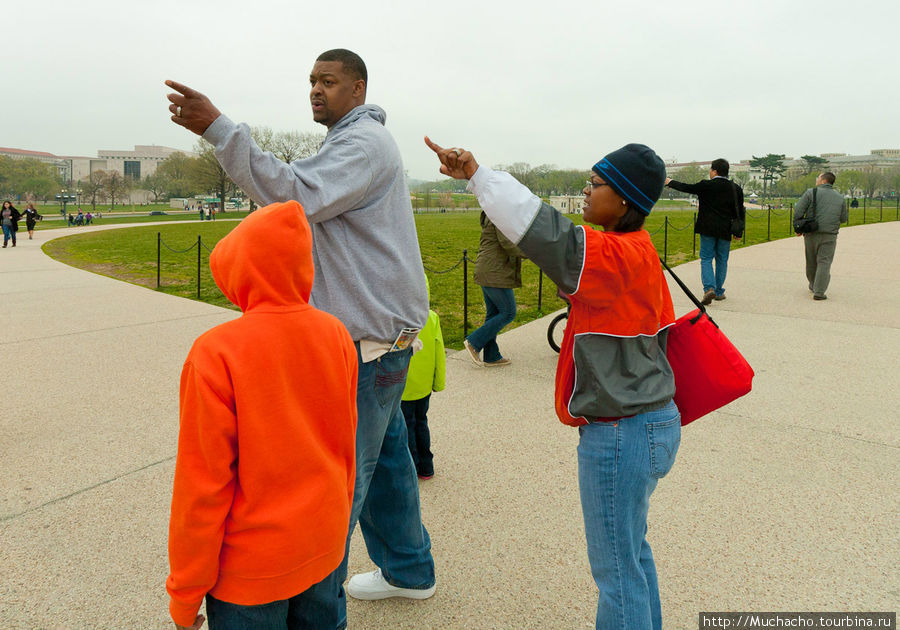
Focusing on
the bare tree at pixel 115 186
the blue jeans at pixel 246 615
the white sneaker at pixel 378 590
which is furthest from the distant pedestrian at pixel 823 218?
the bare tree at pixel 115 186

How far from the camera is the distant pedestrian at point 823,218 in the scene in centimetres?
905

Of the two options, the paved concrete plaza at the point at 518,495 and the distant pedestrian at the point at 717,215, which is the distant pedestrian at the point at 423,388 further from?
the distant pedestrian at the point at 717,215

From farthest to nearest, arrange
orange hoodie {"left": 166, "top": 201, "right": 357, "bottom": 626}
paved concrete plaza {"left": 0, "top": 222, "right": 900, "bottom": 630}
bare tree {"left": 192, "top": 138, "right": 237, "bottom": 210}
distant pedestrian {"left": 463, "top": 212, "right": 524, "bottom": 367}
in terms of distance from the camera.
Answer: bare tree {"left": 192, "top": 138, "right": 237, "bottom": 210} → distant pedestrian {"left": 463, "top": 212, "right": 524, "bottom": 367} → paved concrete plaza {"left": 0, "top": 222, "right": 900, "bottom": 630} → orange hoodie {"left": 166, "top": 201, "right": 357, "bottom": 626}

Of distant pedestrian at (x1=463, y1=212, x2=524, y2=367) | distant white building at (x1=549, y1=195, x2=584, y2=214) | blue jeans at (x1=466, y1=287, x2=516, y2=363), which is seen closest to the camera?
distant pedestrian at (x1=463, y1=212, x2=524, y2=367)

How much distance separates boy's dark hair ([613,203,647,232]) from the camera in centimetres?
186

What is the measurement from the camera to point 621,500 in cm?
186

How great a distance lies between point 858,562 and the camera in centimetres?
283

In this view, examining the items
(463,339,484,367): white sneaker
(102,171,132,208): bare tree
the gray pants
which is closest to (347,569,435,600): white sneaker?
(463,339,484,367): white sneaker

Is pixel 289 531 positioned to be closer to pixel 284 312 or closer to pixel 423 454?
pixel 284 312

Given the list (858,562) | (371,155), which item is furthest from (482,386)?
(371,155)

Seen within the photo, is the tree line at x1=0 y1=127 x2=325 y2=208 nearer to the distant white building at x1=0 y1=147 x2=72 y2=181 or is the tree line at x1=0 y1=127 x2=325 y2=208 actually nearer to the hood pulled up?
the distant white building at x1=0 y1=147 x2=72 y2=181

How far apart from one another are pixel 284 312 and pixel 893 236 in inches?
931

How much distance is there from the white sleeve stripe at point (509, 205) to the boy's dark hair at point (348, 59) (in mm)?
921

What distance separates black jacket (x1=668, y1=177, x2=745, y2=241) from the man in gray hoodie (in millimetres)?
7675
